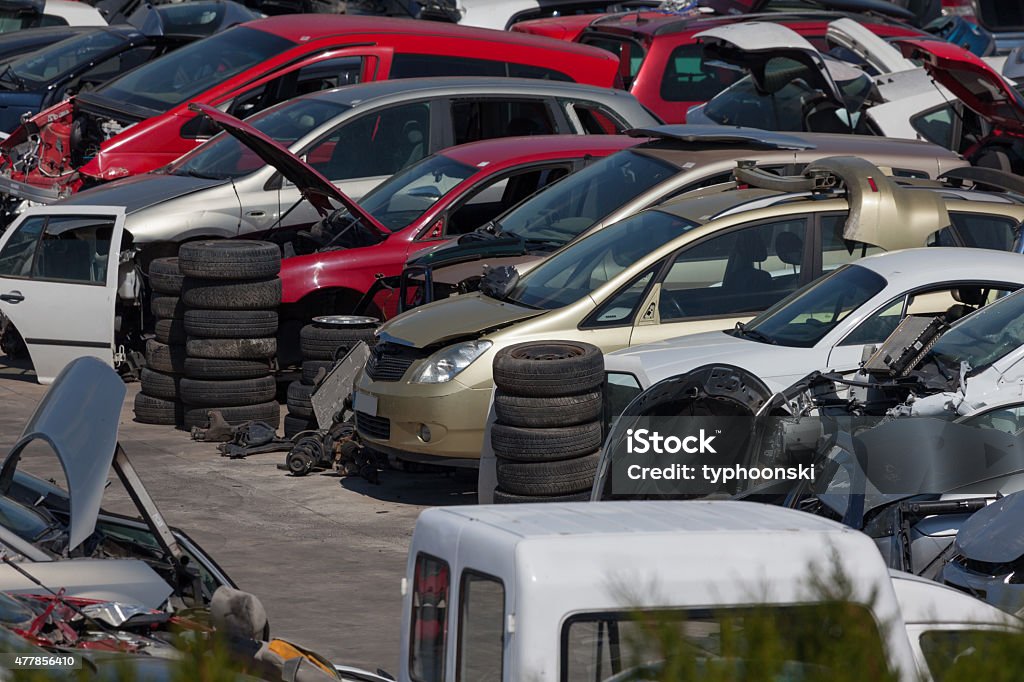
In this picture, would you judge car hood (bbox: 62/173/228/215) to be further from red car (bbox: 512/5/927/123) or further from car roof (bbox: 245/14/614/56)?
red car (bbox: 512/5/927/123)

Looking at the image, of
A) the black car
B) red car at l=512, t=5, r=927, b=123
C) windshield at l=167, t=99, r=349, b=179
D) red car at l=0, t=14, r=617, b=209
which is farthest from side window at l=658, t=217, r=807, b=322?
the black car

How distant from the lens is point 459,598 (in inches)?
157

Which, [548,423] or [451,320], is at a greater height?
[451,320]

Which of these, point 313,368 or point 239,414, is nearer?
point 313,368

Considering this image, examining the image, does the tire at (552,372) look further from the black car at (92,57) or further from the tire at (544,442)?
the black car at (92,57)

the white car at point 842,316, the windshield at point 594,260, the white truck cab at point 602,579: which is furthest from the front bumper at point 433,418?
the white truck cab at point 602,579

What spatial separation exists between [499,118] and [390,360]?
4661 millimetres

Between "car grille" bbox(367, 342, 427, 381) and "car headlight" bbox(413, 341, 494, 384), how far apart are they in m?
0.14

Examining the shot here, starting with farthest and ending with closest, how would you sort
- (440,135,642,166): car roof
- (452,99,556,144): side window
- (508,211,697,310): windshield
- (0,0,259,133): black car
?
(0,0,259,133): black car
(452,99,556,144): side window
(440,135,642,166): car roof
(508,211,697,310): windshield

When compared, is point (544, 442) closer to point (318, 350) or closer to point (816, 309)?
point (816, 309)

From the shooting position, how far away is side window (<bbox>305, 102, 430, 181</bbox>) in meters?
12.3

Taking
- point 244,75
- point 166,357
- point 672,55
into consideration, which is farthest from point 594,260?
point 672,55

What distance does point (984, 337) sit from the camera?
276 inches

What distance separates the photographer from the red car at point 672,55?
1570cm
